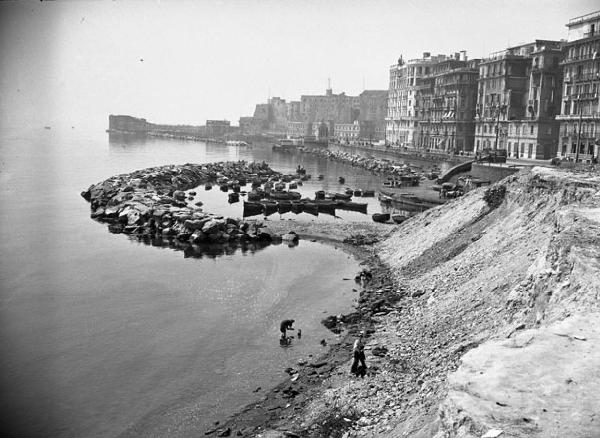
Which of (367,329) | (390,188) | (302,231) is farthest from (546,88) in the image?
(367,329)

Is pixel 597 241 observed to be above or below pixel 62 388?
above

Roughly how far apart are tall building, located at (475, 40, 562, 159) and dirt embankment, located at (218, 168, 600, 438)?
61.2 metres

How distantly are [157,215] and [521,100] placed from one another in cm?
7358

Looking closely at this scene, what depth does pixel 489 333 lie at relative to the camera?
20891 mm

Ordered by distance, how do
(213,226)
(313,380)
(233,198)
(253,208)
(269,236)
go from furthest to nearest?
(233,198), (253,208), (269,236), (213,226), (313,380)

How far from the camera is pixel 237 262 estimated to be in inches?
1727

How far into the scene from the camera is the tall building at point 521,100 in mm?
93750

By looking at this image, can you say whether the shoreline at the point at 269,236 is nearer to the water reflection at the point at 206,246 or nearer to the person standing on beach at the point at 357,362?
the person standing on beach at the point at 357,362

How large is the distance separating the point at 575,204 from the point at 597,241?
799 cm

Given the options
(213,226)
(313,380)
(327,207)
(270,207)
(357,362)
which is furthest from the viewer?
(327,207)

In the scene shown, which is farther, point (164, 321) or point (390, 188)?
point (390, 188)

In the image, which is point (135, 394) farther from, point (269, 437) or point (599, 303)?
point (599, 303)

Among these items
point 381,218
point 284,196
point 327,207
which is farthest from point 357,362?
point 284,196

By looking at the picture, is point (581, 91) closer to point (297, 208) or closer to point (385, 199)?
point (385, 199)
